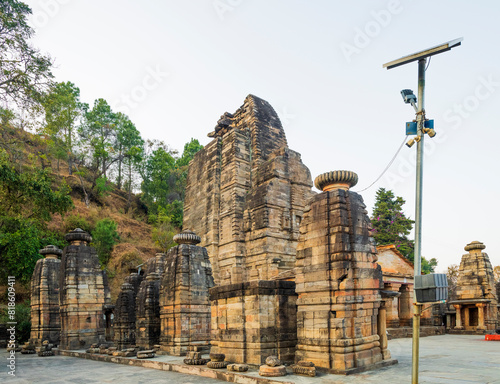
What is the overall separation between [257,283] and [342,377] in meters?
2.95

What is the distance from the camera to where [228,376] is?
894 cm

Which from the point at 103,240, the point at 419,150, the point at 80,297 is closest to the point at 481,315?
the point at 419,150

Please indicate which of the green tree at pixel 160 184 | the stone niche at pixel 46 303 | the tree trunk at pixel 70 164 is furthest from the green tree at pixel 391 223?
the tree trunk at pixel 70 164

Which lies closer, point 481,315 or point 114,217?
point 481,315

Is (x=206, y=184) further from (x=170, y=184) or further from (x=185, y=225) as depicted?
(x=170, y=184)

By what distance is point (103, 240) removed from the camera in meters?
36.2

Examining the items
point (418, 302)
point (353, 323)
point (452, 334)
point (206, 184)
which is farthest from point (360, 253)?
point (206, 184)

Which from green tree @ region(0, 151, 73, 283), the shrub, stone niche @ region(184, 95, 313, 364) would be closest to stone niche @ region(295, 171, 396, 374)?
stone niche @ region(184, 95, 313, 364)

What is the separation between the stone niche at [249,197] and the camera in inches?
918

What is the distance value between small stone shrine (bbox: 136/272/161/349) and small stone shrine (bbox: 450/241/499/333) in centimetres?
1502

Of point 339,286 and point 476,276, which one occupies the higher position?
point 339,286

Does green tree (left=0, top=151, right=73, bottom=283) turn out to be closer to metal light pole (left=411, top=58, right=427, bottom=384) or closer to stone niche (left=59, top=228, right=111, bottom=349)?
stone niche (left=59, top=228, right=111, bottom=349)

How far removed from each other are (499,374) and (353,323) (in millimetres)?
2890

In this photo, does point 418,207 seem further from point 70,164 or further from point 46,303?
point 70,164
